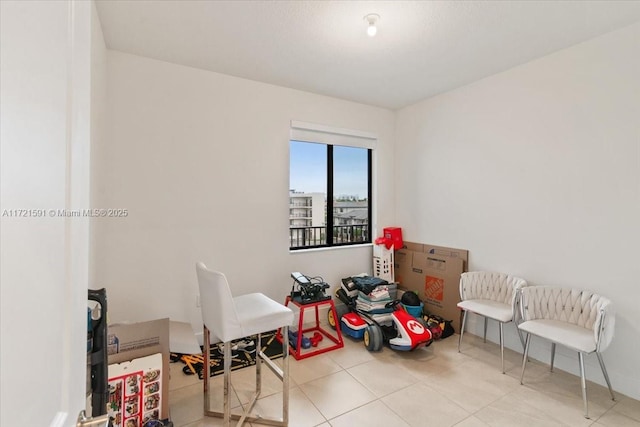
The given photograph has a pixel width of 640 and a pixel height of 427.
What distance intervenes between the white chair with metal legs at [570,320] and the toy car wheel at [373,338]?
114 cm

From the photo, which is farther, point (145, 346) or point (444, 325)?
point (444, 325)

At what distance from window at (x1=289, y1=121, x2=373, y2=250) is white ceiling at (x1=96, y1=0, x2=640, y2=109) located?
0.91 metres

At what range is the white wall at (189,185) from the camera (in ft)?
8.35

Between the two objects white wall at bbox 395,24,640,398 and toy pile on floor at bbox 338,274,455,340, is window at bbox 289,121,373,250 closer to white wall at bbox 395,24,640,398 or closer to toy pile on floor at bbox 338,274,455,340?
toy pile on floor at bbox 338,274,455,340

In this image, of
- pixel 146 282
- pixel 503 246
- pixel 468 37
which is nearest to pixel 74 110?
pixel 146 282

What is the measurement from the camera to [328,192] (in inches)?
150

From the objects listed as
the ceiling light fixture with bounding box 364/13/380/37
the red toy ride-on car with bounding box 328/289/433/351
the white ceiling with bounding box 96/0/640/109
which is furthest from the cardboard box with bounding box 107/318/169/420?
the ceiling light fixture with bounding box 364/13/380/37

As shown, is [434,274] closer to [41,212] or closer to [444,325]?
[444,325]

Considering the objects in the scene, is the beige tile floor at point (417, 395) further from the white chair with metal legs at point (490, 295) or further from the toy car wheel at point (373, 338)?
the white chair with metal legs at point (490, 295)

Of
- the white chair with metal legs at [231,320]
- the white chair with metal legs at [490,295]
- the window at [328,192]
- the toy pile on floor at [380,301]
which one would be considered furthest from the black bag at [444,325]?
the white chair with metal legs at [231,320]

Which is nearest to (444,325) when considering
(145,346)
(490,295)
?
(490,295)

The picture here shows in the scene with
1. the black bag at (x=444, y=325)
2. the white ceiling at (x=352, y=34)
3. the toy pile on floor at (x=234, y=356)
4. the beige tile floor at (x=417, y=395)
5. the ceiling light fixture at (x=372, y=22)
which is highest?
the white ceiling at (x=352, y=34)

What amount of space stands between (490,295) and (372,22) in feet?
8.71

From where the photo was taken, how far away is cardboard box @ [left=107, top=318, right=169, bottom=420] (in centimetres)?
180
